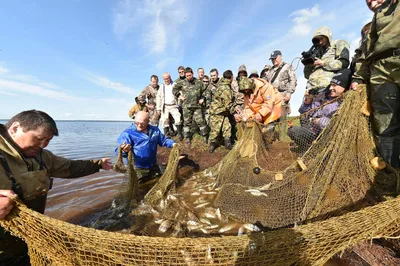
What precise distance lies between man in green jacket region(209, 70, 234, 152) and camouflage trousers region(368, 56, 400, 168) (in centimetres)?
520

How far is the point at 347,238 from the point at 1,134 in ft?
13.5

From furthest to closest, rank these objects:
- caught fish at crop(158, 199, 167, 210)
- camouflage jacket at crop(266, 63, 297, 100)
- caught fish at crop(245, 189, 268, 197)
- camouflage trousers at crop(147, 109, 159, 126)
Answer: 1. camouflage trousers at crop(147, 109, 159, 126)
2. camouflage jacket at crop(266, 63, 297, 100)
3. caught fish at crop(158, 199, 167, 210)
4. caught fish at crop(245, 189, 268, 197)

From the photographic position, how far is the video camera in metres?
5.39

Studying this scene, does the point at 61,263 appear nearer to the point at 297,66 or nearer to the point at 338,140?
the point at 338,140

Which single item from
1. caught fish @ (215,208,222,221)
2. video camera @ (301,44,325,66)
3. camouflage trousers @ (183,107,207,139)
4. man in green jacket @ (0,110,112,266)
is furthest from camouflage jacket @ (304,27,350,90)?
man in green jacket @ (0,110,112,266)

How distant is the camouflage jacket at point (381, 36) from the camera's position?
287 centimetres

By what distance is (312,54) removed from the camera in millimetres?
5543

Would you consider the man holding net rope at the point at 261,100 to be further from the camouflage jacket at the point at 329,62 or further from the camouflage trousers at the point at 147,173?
the camouflage trousers at the point at 147,173

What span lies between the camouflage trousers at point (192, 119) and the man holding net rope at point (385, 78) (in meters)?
6.44

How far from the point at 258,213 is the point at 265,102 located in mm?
3532

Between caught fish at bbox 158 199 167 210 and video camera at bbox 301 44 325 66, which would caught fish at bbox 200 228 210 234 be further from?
video camera at bbox 301 44 325 66

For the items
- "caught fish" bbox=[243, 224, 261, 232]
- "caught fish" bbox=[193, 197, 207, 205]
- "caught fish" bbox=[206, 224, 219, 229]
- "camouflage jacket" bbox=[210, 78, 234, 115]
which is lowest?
"caught fish" bbox=[206, 224, 219, 229]

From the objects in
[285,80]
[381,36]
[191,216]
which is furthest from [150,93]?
[381,36]

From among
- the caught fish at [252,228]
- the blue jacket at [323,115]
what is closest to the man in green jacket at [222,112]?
the blue jacket at [323,115]
